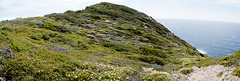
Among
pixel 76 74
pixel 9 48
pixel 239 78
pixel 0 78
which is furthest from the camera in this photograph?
pixel 239 78

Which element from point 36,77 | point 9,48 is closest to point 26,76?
point 36,77

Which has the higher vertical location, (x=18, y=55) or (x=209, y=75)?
(x=18, y=55)

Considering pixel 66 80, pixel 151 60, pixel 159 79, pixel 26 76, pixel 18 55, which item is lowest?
pixel 151 60

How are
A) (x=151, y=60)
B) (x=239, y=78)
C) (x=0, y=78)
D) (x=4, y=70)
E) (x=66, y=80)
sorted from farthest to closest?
(x=151, y=60), (x=239, y=78), (x=66, y=80), (x=4, y=70), (x=0, y=78)

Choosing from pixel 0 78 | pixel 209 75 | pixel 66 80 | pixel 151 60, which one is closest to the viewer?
pixel 0 78

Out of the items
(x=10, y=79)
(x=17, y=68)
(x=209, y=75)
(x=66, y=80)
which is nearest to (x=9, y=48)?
(x=17, y=68)

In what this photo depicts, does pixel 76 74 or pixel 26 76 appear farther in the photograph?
pixel 76 74

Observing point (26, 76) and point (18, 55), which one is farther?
point (18, 55)

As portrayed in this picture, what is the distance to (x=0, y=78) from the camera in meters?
5.12

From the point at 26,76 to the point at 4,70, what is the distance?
0.93m

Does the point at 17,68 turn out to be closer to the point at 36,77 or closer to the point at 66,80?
the point at 36,77

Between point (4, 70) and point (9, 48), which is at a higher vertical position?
point (9, 48)

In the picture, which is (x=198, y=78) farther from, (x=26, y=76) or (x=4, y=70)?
(x=4, y=70)

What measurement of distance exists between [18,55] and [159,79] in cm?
847
